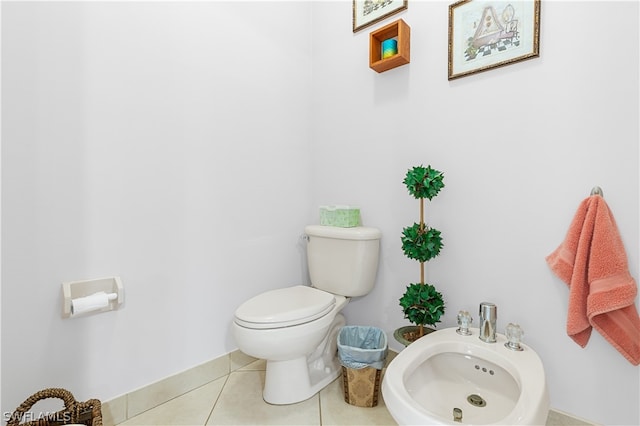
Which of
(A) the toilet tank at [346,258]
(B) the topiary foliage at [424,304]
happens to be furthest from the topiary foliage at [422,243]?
(A) the toilet tank at [346,258]

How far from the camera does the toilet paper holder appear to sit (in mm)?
1071

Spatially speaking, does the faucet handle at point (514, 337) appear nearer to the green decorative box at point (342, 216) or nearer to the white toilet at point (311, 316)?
the white toilet at point (311, 316)

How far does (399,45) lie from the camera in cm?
142

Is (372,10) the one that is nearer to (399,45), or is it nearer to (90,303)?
(399,45)

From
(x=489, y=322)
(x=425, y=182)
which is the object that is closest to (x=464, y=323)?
(x=489, y=322)

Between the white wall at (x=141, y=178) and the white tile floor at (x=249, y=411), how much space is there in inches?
5.8

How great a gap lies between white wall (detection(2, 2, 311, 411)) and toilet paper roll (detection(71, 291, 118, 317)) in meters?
0.11

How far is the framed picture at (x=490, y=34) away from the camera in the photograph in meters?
1.16

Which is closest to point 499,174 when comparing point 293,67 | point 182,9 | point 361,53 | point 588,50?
point 588,50

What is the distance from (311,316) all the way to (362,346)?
1.27 ft

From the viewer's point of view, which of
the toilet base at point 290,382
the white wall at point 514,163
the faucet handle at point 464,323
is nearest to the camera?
the white wall at point 514,163

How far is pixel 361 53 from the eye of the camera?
1679 mm

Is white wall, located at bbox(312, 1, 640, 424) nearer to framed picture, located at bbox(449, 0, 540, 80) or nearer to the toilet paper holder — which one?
framed picture, located at bbox(449, 0, 540, 80)

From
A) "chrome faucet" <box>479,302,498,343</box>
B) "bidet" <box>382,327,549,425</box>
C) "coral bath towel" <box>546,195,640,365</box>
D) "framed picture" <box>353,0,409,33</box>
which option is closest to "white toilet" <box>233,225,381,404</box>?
"bidet" <box>382,327,549,425</box>
